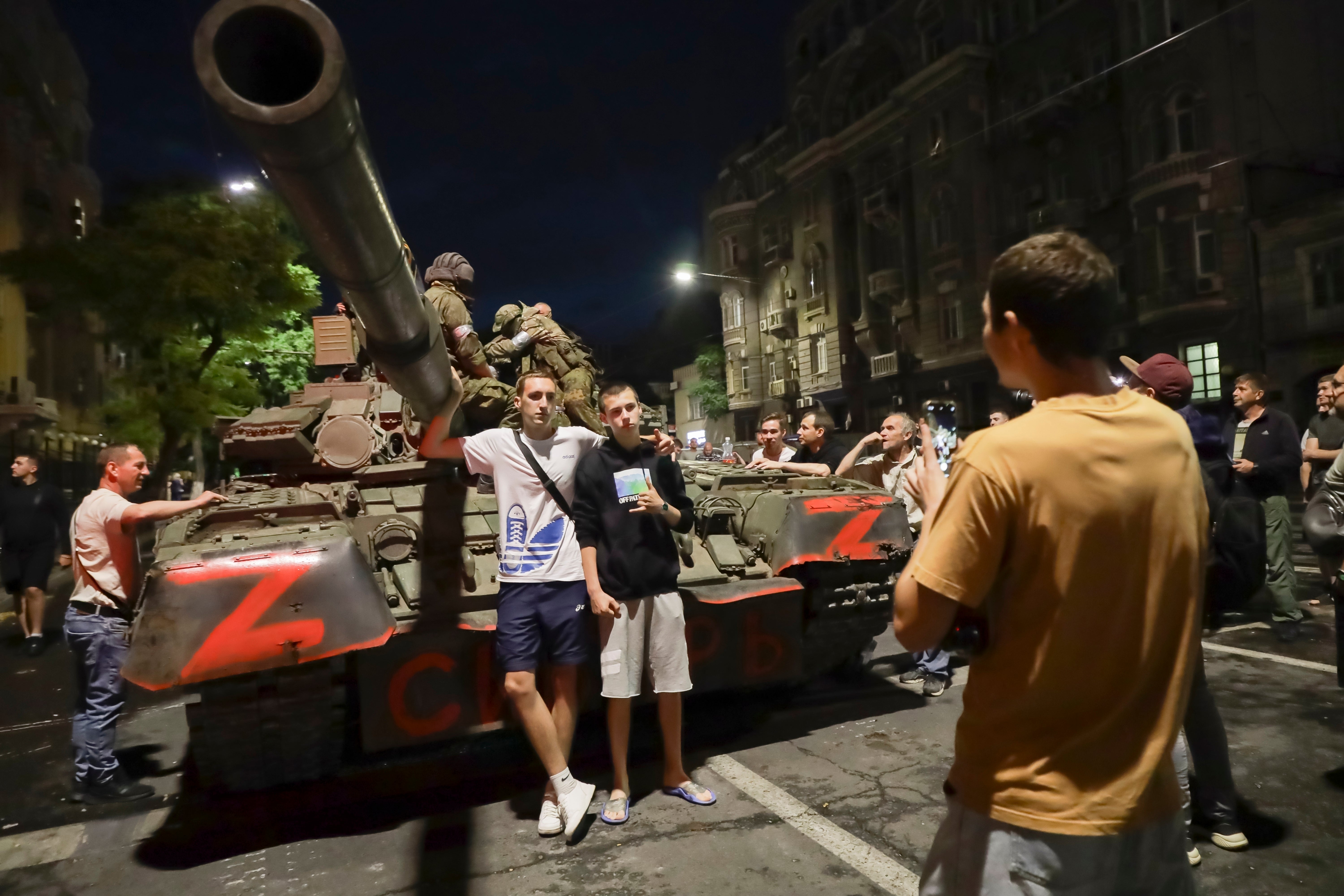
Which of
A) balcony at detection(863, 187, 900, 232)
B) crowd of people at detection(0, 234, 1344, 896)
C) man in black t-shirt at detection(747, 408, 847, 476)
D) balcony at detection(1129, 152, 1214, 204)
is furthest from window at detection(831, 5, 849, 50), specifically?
crowd of people at detection(0, 234, 1344, 896)

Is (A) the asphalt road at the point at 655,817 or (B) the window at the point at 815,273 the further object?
(B) the window at the point at 815,273

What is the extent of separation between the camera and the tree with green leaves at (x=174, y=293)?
54.1ft

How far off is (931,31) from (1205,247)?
944 centimetres

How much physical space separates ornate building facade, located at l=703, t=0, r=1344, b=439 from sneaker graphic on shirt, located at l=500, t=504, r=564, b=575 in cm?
1122

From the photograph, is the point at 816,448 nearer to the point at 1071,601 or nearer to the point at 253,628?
the point at 253,628

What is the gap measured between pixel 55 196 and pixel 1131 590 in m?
24.4

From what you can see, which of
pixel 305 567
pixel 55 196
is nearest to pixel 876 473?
pixel 305 567

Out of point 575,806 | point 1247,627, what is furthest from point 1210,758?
point 1247,627

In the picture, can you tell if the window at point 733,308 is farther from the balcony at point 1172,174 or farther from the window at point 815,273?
the balcony at point 1172,174

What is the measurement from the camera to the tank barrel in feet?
6.20

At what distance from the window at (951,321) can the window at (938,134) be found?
11.8 feet

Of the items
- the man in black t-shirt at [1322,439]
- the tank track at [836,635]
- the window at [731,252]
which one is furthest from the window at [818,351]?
the tank track at [836,635]

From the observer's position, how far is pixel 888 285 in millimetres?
24453

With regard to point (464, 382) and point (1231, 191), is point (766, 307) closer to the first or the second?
point (1231, 191)
